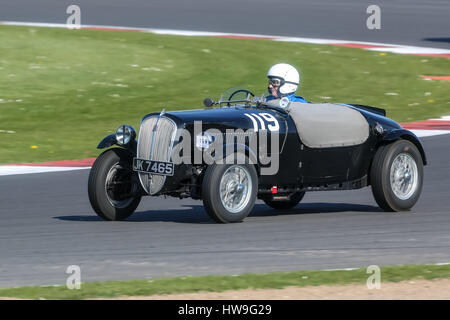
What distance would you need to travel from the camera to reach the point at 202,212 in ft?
38.5

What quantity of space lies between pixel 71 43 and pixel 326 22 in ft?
25.4

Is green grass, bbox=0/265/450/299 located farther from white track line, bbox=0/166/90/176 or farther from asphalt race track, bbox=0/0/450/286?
white track line, bbox=0/166/90/176

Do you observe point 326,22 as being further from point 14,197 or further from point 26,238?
point 26,238

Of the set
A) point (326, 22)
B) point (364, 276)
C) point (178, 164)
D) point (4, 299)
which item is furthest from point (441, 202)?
point (326, 22)

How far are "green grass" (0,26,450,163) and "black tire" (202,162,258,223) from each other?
579cm

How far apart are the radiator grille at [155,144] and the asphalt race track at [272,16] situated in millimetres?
17425

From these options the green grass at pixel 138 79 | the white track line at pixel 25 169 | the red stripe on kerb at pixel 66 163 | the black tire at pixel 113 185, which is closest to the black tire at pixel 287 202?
the black tire at pixel 113 185

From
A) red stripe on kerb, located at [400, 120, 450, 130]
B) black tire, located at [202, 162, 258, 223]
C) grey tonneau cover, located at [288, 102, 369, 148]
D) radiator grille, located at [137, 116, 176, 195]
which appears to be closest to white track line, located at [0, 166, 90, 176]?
radiator grille, located at [137, 116, 176, 195]

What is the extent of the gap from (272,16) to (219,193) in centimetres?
2287

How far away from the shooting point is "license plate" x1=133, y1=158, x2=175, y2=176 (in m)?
10.4

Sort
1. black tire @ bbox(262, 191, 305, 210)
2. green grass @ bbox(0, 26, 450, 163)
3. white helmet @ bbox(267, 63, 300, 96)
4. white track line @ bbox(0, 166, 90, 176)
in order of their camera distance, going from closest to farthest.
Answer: white helmet @ bbox(267, 63, 300, 96) < black tire @ bbox(262, 191, 305, 210) < white track line @ bbox(0, 166, 90, 176) < green grass @ bbox(0, 26, 450, 163)

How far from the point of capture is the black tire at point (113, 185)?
35.3 feet

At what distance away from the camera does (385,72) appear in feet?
77.9

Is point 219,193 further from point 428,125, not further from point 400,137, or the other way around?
point 428,125
